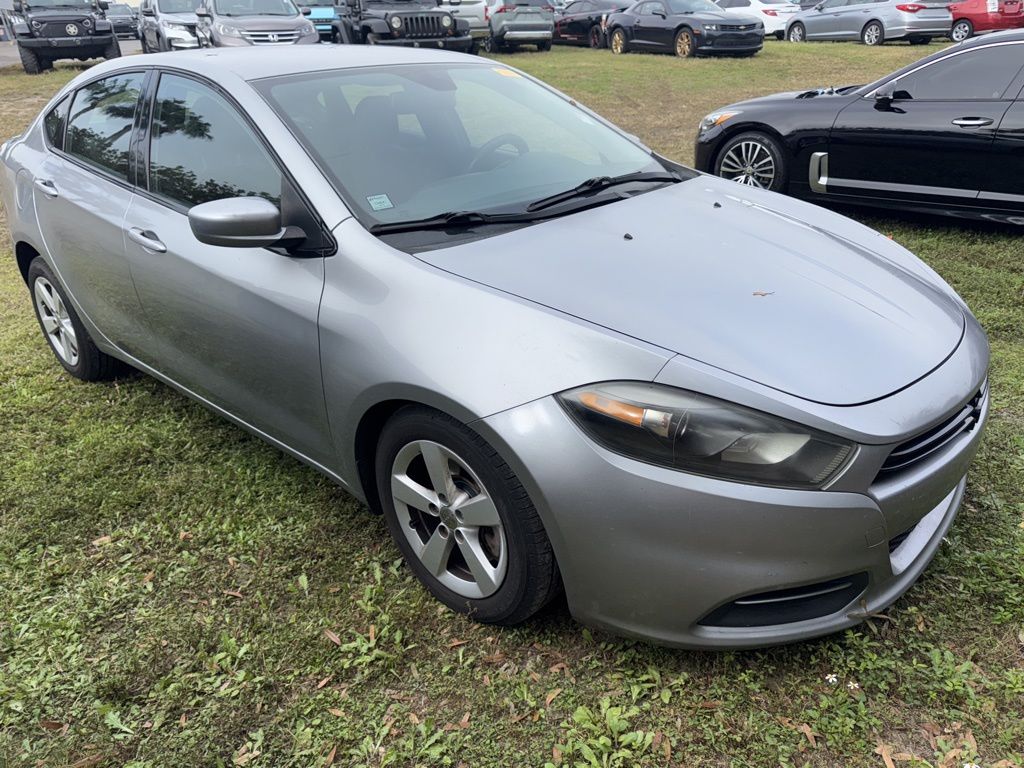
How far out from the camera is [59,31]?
656 inches

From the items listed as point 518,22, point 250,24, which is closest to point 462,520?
point 250,24

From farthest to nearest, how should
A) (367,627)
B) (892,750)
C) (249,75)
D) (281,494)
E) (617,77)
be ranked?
(617,77) < (281,494) < (249,75) < (367,627) < (892,750)

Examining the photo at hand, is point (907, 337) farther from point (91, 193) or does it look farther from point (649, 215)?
point (91, 193)

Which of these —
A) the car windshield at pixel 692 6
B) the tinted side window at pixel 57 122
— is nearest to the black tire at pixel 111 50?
the car windshield at pixel 692 6

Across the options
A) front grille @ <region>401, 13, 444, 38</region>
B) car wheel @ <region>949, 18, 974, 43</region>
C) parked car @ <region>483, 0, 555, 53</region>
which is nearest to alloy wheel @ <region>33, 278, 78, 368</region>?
front grille @ <region>401, 13, 444, 38</region>

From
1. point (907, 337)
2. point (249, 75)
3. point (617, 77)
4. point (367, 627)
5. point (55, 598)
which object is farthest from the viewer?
point (617, 77)

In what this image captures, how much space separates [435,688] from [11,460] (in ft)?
7.89

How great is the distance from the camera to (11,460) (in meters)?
3.68

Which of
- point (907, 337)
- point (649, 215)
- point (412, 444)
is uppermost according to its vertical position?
point (649, 215)

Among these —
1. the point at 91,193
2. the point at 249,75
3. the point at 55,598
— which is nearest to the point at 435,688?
the point at 55,598

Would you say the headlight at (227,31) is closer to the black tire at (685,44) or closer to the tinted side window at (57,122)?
the black tire at (685,44)

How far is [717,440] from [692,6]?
→ 707 inches

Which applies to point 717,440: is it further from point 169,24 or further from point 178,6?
point 178,6

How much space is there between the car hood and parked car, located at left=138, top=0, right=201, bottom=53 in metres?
14.7
